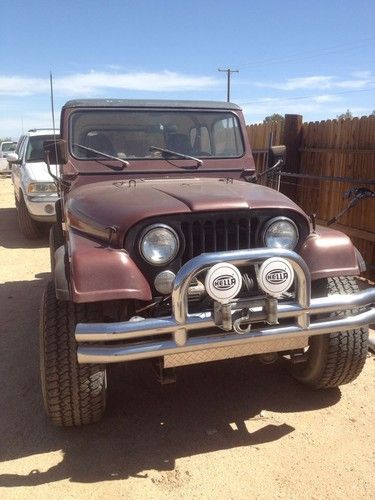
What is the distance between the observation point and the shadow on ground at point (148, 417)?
2543mm

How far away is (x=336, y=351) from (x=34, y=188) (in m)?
6.06

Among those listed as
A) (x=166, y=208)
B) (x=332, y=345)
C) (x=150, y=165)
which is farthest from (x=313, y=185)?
(x=166, y=208)

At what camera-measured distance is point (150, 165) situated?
3705mm

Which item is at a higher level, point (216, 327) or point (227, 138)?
point (227, 138)

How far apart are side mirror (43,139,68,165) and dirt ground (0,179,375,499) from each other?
1.50 meters

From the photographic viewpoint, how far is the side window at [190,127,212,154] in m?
3.89

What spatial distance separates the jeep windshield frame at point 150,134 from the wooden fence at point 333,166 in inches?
52.8

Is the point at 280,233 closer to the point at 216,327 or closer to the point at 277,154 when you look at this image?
the point at 216,327

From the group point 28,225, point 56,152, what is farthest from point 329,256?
point 28,225

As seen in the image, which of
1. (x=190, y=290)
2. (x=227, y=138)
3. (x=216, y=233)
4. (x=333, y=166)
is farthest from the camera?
(x=333, y=166)

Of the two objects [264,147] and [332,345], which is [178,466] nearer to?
[332,345]

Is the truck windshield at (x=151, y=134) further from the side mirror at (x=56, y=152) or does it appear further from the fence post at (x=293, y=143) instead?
the fence post at (x=293, y=143)

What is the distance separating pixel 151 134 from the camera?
3828 millimetres

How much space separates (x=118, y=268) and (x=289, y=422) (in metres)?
1.39
